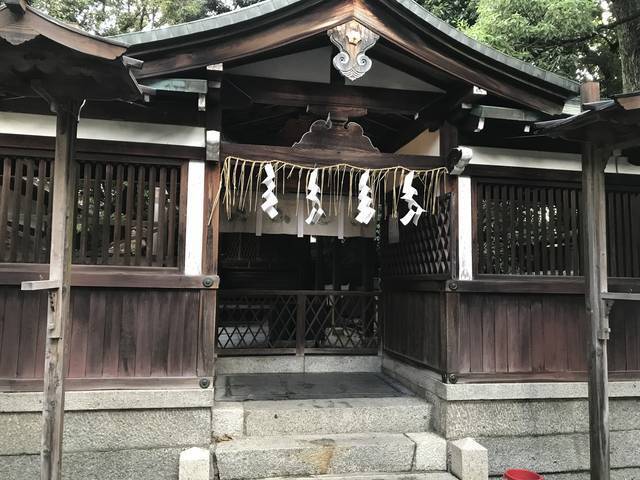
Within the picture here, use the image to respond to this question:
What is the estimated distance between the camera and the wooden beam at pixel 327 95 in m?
5.84

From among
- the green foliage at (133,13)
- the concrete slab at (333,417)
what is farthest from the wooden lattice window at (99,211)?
the green foliage at (133,13)

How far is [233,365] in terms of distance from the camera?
8438mm

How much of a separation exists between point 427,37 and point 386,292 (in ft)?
14.7

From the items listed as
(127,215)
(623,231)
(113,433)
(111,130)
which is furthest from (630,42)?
(113,433)

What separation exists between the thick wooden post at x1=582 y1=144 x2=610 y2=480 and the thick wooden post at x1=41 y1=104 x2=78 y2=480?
4.99 meters

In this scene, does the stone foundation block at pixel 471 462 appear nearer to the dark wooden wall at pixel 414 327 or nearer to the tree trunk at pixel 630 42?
the dark wooden wall at pixel 414 327

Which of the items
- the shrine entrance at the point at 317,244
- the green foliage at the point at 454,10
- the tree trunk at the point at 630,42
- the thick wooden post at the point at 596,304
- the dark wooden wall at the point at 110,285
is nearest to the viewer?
the thick wooden post at the point at 596,304

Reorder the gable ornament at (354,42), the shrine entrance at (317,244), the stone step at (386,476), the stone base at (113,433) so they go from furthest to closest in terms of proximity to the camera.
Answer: the shrine entrance at (317,244), the stone step at (386,476), the gable ornament at (354,42), the stone base at (113,433)

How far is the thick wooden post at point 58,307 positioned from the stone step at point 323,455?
1898 millimetres

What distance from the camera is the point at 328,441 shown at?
5625mm

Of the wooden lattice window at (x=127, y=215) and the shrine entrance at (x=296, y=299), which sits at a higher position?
the wooden lattice window at (x=127, y=215)

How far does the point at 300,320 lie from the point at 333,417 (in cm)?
300

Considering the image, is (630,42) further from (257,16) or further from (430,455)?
(430,455)

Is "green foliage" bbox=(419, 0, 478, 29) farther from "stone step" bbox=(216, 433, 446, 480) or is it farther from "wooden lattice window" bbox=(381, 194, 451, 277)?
A: "stone step" bbox=(216, 433, 446, 480)
